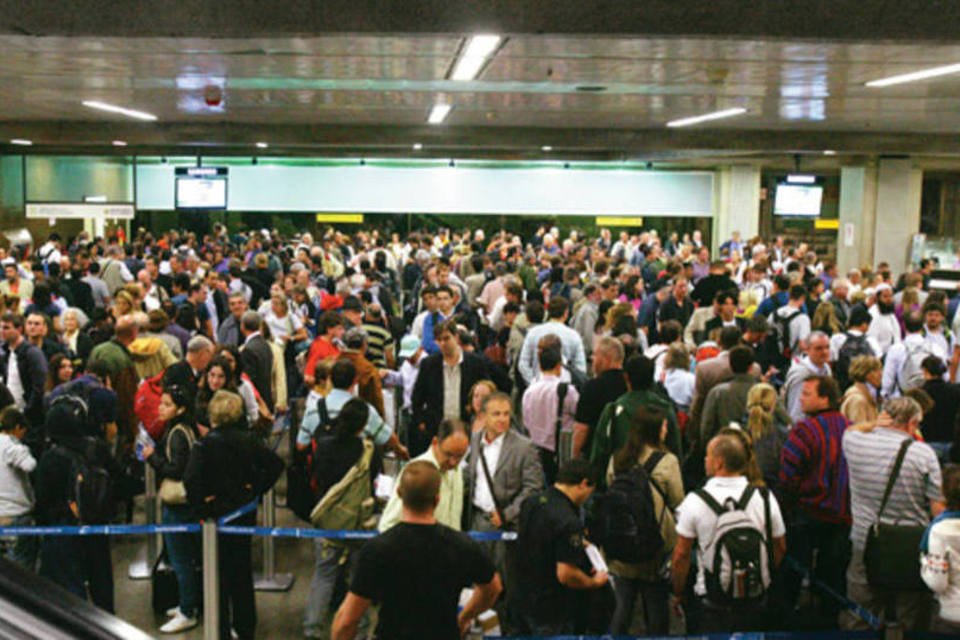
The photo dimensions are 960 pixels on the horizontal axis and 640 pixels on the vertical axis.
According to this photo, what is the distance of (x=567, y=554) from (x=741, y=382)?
2941 mm

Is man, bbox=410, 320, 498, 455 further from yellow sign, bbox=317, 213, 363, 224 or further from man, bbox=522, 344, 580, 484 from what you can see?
yellow sign, bbox=317, 213, 363, 224

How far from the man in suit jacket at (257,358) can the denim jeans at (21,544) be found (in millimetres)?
2696

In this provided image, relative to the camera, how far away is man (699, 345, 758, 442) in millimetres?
7117

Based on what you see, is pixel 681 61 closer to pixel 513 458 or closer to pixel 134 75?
pixel 513 458

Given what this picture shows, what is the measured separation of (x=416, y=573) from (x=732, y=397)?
3.86 meters

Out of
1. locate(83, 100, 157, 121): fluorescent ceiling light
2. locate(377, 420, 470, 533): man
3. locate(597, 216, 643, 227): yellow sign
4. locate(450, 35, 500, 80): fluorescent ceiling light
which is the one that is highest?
locate(83, 100, 157, 121): fluorescent ceiling light

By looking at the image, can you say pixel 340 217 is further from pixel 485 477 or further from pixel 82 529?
pixel 485 477

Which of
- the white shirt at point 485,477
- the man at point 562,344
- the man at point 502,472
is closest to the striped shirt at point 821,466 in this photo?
the man at point 502,472

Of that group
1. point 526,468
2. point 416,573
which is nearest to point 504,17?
point 416,573

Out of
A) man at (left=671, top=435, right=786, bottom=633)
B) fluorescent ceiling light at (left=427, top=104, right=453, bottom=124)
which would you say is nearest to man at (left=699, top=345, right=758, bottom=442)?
man at (left=671, top=435, right=786, bottom=633)

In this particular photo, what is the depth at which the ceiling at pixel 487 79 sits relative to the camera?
4348mm

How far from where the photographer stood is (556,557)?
15.4 ft

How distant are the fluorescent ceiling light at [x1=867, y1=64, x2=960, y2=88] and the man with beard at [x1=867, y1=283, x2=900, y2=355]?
207 cm

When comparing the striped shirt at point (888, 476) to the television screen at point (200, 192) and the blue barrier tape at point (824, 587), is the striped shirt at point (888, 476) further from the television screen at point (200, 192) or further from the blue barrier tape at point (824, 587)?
the television screen at point (200, 192)
